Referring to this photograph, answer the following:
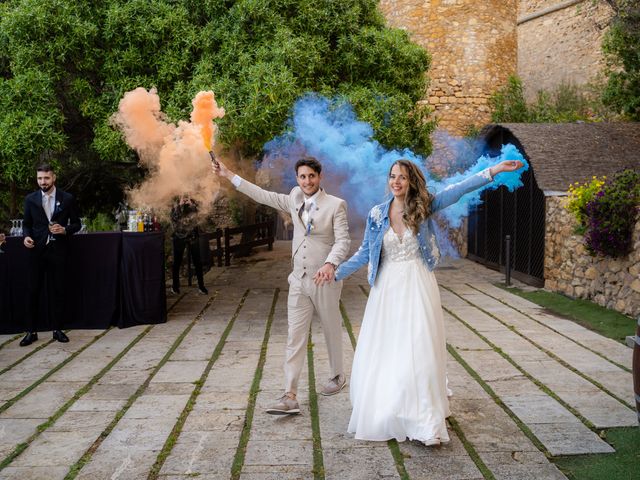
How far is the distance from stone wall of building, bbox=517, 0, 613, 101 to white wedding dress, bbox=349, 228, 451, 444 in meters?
18.0

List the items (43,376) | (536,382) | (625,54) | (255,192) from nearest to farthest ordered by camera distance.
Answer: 1. (255,192)
2. (536,382)
3. (43,376)
4. (625,54)

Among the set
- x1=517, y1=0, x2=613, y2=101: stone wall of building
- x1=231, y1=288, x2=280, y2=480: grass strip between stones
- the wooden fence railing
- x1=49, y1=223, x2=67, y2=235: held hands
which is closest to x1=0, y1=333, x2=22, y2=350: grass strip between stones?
x1=49, y1=223, x2=67, y2=235: held hands

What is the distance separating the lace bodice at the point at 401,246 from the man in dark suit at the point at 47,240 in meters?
4.39

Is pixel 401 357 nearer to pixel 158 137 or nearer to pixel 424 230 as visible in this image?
pixel 424 230

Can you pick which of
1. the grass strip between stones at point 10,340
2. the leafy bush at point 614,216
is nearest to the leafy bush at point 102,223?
the grass strip between stones at point 10,340

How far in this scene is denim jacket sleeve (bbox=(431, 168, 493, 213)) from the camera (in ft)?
14.2

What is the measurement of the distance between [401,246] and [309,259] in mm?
850

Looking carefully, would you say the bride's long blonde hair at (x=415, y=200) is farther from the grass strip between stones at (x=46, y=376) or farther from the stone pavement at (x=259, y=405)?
the grass strip between stones at (x=46, y=376)

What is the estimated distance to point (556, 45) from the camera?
22891 millimetres

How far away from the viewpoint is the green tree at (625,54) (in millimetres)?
12797

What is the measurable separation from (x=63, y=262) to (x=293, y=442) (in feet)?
14.7

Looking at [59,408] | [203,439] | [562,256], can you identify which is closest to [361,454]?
[203,439]

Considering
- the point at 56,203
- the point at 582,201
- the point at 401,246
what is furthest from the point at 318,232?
the point at 582,201

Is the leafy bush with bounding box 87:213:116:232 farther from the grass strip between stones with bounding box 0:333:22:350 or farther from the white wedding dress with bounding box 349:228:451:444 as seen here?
the white wedding dress with bounding box 349:228:451:444
